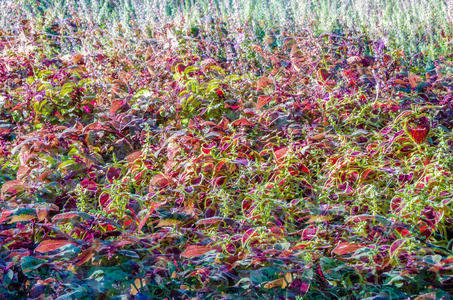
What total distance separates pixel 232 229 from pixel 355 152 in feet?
2.41

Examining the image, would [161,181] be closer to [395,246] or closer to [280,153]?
[280,153]

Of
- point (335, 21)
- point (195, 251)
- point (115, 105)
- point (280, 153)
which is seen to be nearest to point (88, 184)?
point (115, 105)

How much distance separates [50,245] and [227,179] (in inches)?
35.2

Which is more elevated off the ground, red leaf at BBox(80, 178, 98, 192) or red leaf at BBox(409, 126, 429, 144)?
red leaf at BBox(409, 126, 429, 144)

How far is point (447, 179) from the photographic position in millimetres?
1709

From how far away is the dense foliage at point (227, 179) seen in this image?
1.44 m

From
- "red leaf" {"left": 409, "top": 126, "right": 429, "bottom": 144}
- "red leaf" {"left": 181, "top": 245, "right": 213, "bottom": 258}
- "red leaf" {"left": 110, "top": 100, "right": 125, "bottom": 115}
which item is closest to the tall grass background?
"red leaf" {"left": 110, "top": 100, "right": 125, "bottom": 115}

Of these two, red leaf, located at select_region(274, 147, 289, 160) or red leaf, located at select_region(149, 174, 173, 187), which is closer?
red leaf, located at select_region(149, 174, 173, 187)

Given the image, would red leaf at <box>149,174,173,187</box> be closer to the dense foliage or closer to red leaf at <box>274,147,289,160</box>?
the dense foliage

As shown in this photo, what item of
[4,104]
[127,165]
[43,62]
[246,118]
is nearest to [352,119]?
[246,118]

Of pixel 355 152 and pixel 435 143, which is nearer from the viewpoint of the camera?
pixel 355 152

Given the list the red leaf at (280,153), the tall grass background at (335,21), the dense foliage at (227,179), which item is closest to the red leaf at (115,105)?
the dense foliage at (227,179)

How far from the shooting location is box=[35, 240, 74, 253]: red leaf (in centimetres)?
141

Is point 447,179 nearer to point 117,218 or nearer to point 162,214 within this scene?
point 162,214
